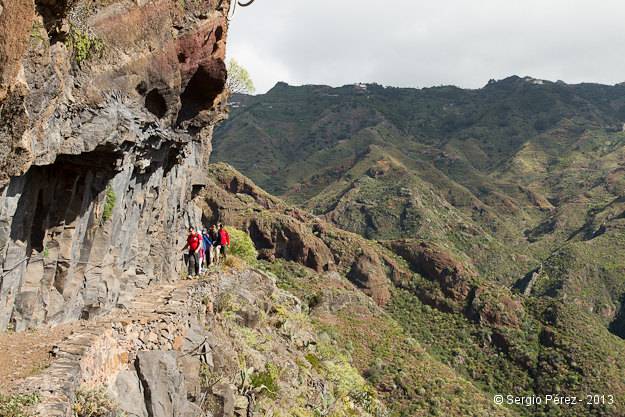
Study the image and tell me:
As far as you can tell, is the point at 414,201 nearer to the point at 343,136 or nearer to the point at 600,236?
the point at 600,236

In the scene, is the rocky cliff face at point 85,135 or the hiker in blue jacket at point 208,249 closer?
the rocky cliff face at point 85,135

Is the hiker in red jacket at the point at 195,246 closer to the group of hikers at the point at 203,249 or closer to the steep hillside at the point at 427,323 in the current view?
the group of hikers at the point at 203,249

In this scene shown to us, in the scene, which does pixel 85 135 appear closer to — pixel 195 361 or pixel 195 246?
pixel 195 361

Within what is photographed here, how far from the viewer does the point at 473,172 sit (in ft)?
402

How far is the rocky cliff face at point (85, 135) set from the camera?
6.30 meters

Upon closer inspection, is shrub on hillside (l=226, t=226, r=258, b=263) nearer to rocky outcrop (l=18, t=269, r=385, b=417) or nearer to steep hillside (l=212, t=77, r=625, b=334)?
rocky outcrop (l=18, t=269, r=385, b=417)

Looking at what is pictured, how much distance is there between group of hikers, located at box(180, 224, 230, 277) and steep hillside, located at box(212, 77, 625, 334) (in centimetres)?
4508

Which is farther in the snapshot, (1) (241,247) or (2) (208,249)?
(1) (241,247)

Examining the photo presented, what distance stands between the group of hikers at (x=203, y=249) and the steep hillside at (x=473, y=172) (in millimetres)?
45084

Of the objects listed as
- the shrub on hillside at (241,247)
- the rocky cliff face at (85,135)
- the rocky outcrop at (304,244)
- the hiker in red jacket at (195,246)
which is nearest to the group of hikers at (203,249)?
the hiker in red jacket at (195,246)

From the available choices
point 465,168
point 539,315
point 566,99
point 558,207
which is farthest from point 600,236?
point 566,99

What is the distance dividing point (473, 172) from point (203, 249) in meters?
117

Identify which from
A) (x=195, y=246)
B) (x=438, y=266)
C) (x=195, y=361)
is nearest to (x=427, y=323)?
(x=438, y=266)

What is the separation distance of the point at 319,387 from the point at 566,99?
7937 inches
